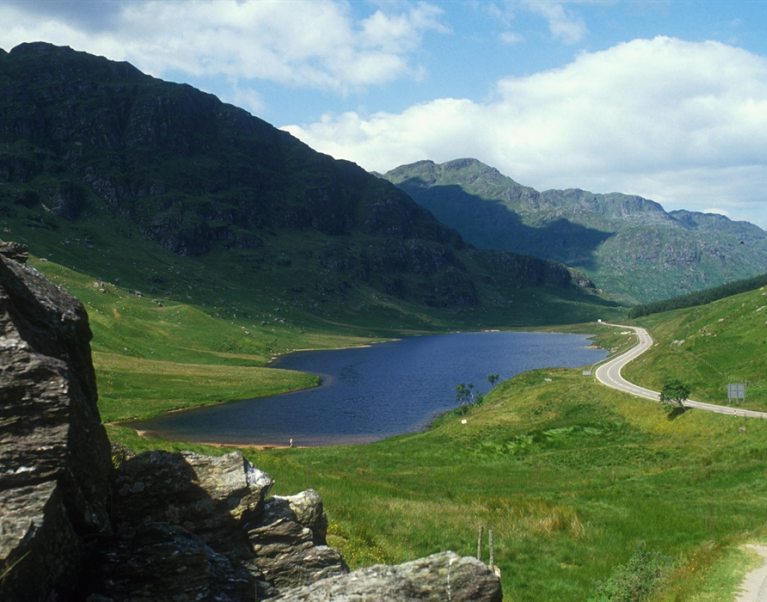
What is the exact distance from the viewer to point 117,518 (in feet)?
45.0

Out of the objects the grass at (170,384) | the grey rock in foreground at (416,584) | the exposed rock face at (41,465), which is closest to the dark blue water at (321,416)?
the grass at (170,384)

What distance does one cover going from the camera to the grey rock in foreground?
Answer: 437 inches

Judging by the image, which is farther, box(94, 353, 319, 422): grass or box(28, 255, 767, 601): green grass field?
box(94, 353, 319, 422): grass

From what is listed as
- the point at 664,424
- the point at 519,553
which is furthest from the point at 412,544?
the point at 664,424

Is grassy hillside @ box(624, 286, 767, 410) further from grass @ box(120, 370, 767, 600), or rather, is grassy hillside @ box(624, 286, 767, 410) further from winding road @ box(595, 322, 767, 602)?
grass @ box(120, 370, 767, 600)

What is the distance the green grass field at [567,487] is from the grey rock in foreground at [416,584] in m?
9.65

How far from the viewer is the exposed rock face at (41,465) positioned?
9.67 metres

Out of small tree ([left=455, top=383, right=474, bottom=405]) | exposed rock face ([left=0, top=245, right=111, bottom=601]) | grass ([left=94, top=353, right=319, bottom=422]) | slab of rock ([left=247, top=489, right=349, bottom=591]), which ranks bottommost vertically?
grass ([left=94, top=353, right=319, bottom=422])

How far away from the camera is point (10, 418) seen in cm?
1062

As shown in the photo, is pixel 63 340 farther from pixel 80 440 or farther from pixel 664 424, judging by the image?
pixel 664 424

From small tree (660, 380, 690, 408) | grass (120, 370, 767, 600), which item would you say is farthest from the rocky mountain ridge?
small tree (660, 380, 690, 408)

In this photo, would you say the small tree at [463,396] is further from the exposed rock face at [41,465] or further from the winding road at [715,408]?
the exposed rock face at [41,465]

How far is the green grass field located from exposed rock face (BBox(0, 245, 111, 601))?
11304mm

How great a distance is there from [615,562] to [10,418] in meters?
26.6
